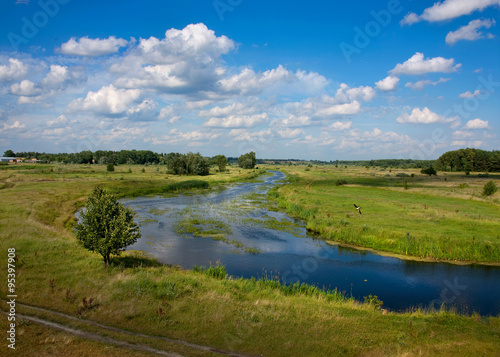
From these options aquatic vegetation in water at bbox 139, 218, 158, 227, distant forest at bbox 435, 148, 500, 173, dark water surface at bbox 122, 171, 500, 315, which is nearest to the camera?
dark water surface at bbox 122, 171, 500, 315

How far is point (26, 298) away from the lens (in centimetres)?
1465

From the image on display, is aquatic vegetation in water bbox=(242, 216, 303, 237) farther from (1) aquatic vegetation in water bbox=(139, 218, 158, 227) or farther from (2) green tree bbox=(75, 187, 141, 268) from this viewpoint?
(2) green tree bbox=(75, 187, 141, 268)

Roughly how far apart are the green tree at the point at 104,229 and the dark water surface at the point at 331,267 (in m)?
6.57

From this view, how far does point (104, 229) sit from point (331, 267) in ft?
60.5

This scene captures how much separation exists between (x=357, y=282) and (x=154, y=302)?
1519 cm

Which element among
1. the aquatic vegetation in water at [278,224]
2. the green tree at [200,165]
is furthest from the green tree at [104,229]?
the green tree at [200,165]

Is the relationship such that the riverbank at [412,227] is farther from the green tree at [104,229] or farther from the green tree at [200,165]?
the green tree at [200,165]

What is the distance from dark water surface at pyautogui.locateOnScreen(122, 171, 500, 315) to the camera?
66.7 ft

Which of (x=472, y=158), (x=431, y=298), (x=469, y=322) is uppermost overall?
(x=472, y=158)

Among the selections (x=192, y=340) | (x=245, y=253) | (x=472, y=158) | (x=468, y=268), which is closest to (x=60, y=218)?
(x=245, y=253)

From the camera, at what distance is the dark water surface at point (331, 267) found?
66.7 feet

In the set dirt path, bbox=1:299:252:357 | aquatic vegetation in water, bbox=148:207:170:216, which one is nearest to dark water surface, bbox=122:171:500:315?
aquatic vegetation in water, bbox=148:207:170:216

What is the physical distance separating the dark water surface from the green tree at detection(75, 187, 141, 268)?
21.5 feet

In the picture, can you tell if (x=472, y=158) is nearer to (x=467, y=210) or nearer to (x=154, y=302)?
(x=467, y=210)
